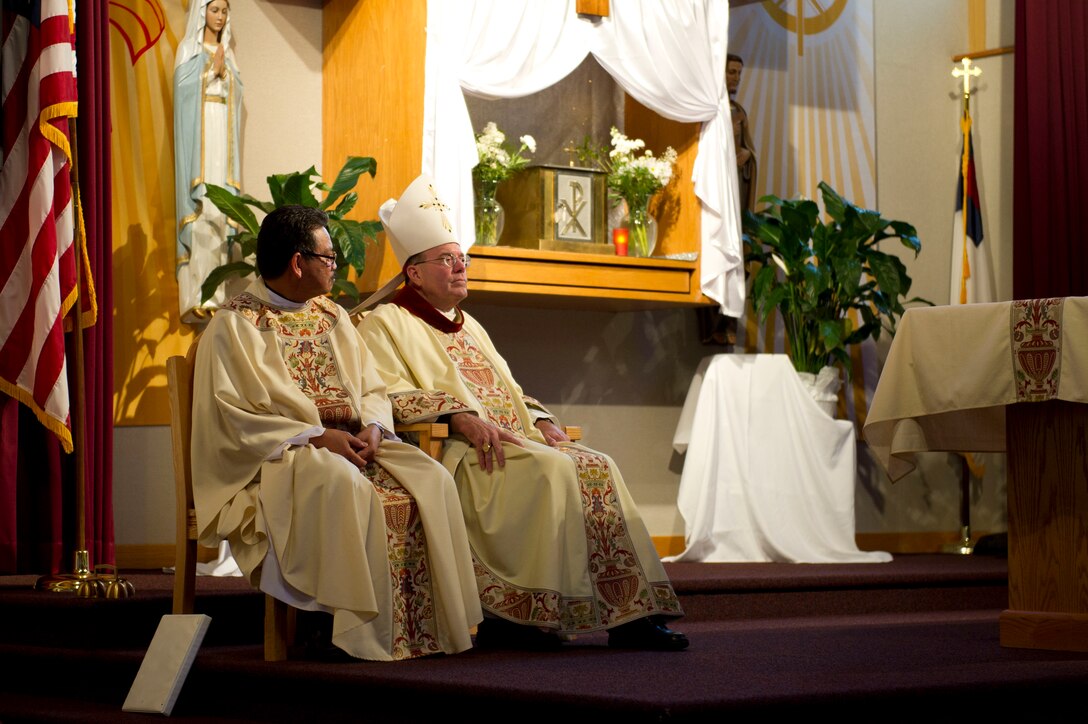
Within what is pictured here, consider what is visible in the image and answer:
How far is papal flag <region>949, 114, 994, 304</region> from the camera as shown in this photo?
779 centimetres

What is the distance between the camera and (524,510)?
416cm

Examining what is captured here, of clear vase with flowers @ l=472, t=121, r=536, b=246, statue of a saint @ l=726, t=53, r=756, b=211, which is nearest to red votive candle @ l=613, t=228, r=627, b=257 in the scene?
clear vase with flowers @ l=472, t=121, r=536, b=246

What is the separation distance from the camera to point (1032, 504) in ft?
13.1

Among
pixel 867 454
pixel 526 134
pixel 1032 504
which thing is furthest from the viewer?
pixel 867 454

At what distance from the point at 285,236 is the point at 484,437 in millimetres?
823

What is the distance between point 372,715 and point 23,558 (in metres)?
2.02

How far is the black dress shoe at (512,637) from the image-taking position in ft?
13.4

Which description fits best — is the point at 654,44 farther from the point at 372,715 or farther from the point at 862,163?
the point at 372,715

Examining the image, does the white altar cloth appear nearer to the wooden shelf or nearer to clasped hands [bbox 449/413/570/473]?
the wooden shelf

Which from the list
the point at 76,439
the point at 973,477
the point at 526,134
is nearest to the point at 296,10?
the point at 526,134

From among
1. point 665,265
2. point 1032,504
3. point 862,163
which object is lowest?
point 1032,504

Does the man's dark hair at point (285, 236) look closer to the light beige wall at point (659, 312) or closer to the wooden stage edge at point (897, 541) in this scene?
the light beige wall at point (659, 312)

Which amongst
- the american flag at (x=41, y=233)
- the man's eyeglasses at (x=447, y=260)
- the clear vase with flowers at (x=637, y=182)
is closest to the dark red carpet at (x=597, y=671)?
the american flag at (x=41, y=233)

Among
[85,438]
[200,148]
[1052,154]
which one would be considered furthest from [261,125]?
[1052,154]
